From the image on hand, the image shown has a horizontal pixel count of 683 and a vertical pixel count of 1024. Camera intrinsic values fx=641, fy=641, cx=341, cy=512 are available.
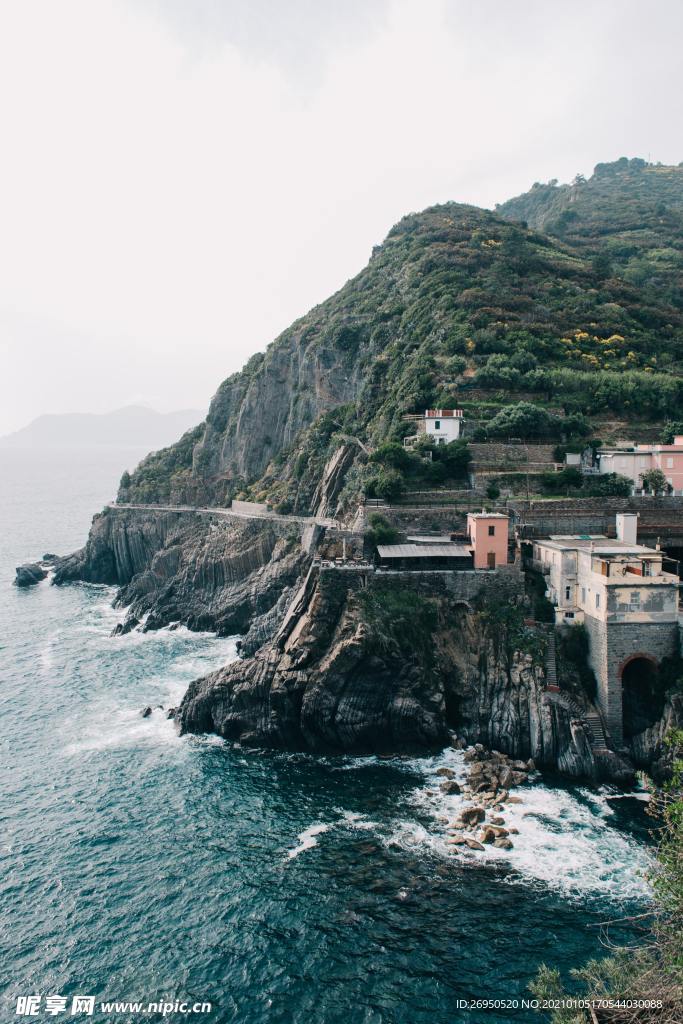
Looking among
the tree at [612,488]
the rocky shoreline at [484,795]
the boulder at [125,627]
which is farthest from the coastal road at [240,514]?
the rocky shoreline at [484,795]

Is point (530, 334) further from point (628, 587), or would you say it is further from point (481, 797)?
point (481, 797)

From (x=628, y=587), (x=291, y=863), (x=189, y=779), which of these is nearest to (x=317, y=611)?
(x=189, y=779)

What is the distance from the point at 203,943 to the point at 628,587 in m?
31.4

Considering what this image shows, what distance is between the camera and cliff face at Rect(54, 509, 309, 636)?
2729 inches

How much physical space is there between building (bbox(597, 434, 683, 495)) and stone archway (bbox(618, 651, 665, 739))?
21.1 m

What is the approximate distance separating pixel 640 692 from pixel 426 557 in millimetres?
16982

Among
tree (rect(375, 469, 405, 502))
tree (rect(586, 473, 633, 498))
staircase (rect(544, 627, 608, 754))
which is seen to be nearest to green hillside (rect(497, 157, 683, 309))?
tree (rect(586, 473, 633, 498))

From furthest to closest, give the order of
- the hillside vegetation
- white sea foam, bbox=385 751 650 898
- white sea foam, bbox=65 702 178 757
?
the hillside vegetation < white sea foam, bbox=65 702 178 757 < white sea foam, bbox=385 751 650 898

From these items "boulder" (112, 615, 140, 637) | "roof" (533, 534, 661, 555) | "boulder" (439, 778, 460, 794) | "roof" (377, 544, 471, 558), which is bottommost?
"boulder" (439, 778, 460, 794)

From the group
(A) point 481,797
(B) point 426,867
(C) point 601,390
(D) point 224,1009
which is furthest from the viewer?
(C) point 601,390

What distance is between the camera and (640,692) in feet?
138

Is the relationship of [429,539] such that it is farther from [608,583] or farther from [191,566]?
[191,566]

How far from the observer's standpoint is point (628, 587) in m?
41.5

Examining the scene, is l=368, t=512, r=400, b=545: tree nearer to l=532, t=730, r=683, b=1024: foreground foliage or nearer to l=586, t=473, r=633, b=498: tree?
l=586, t=473, r=633, b=498: tree
